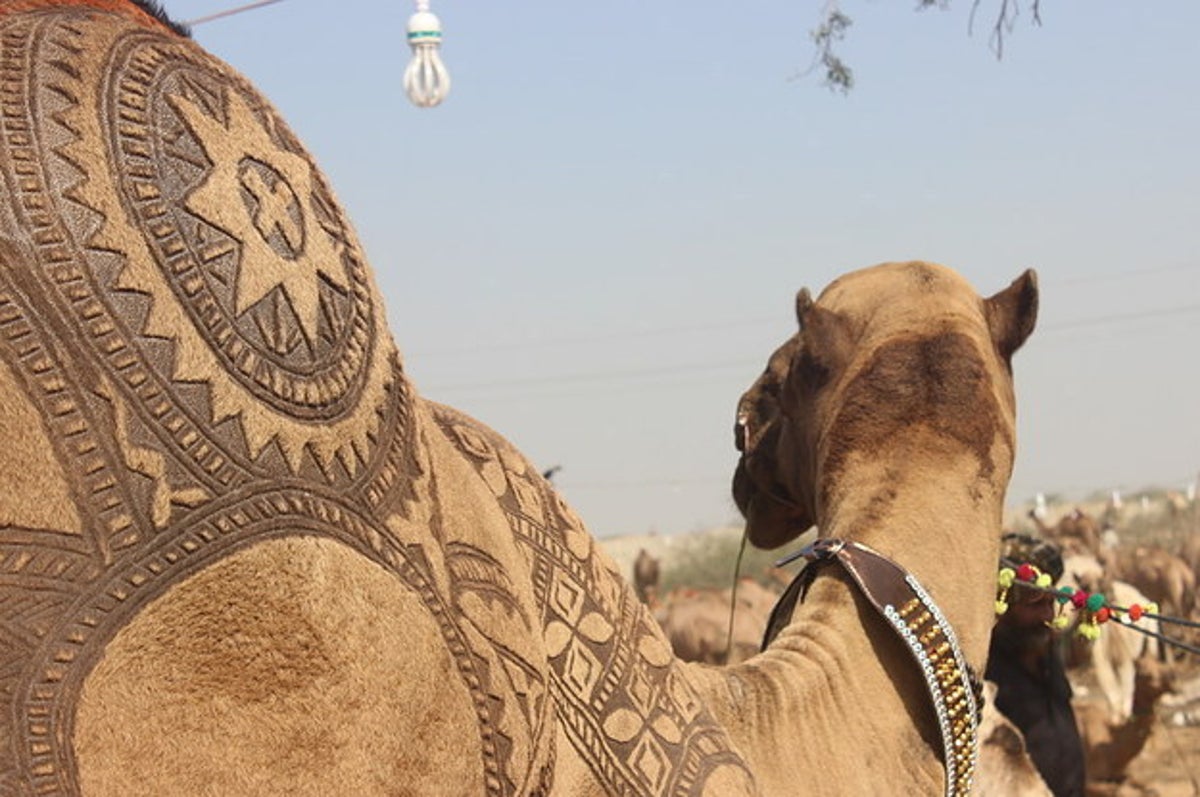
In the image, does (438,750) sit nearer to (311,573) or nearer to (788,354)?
(311,573)

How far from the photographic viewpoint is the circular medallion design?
5.93 ft

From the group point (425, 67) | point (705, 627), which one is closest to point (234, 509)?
point (425, 67)

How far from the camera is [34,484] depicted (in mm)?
1645

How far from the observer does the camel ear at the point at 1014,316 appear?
396cm

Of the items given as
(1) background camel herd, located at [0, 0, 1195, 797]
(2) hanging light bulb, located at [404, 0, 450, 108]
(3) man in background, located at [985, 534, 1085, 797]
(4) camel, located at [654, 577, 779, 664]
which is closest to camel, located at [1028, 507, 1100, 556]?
(4) camel, located at [654, 577, 779, 664]

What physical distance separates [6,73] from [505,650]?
87 centimetres

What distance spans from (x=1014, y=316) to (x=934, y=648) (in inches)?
38.4

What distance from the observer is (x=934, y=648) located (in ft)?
10.8

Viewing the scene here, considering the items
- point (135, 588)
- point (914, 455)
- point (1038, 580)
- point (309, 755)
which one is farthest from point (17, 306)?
point (1038, 580)

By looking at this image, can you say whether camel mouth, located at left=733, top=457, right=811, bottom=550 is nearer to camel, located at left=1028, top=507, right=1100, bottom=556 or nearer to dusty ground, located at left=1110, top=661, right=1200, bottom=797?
dusty ground, located at left=1110, top=661, right=1200, bottom=797

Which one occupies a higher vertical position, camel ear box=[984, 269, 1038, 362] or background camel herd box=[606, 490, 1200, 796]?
camel ear box=[984, 269, 1038, 362]

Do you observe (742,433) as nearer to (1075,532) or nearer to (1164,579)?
(1164,579)

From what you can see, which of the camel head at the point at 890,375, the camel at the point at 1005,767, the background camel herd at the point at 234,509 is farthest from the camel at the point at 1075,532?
the background camel herd at the point at 234,509

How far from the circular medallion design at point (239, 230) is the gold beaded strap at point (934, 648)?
1.55 metres
